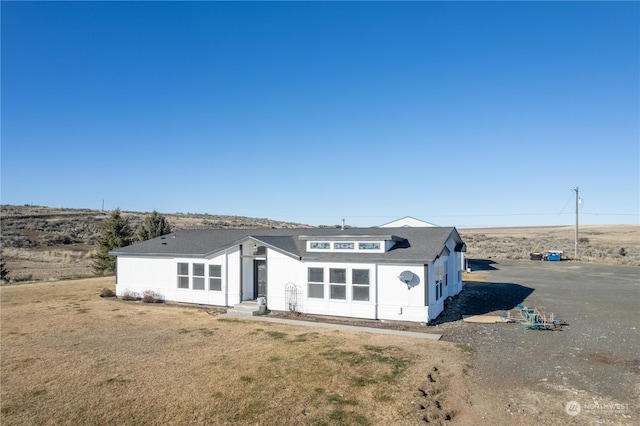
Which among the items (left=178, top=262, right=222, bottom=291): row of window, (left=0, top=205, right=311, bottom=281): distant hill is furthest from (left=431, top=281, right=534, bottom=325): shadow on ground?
(left=0, top=205, right=311, bottom=281): distant hill

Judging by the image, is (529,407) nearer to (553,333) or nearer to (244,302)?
(553,333)

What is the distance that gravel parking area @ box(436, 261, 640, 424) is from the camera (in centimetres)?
909

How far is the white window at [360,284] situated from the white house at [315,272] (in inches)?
1.7

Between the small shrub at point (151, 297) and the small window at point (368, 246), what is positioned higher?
the small window at point (368, 246)

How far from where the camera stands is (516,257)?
49.1m

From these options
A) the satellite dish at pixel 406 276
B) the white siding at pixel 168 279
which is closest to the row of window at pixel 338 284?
the satellite dish at pixel 406 276

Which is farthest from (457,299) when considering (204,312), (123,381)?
(123,381)

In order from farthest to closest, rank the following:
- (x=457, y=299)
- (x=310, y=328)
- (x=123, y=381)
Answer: (x=457, y=299) → (x=310, y=328) → (x=123, y=381)

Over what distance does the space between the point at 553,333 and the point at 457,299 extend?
299 inches

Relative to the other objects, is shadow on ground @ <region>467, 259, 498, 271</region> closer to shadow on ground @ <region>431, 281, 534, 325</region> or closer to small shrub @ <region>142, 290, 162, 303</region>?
shadow on ground @ <region>431, 281, 534, 325</region>

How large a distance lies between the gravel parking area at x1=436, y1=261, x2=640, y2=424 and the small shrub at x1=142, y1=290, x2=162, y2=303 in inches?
611

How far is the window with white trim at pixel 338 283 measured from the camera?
18.1 metres

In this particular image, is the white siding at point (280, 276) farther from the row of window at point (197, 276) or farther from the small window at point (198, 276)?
the small window at point (198, 276)

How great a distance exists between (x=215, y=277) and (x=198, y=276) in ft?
3.96
